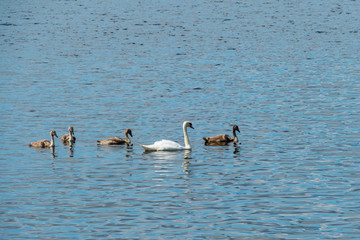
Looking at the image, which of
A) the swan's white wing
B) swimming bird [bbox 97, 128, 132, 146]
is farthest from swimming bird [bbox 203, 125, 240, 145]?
swimming bird [bbox 97, 128, 132, 146]

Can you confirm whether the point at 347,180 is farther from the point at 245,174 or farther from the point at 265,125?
the point at 265,125

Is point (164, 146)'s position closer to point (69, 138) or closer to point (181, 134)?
point (181, 134)

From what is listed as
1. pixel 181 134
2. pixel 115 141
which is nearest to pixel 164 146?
pixel 115 141

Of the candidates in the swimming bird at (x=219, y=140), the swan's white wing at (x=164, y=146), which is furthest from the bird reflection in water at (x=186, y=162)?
the swimming bird at (x=219, y=140)

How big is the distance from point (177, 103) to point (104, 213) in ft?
79.1

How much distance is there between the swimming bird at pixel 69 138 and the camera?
119 feet

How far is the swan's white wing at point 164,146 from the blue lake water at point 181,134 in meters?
0.48

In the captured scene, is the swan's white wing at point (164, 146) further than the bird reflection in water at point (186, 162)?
Yes

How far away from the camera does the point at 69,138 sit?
119ft

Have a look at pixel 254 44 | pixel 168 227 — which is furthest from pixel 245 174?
pixel 254 44

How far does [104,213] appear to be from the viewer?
2402 centimetres

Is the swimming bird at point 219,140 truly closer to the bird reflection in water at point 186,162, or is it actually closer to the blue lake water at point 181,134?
the blue lake water at point 181,134

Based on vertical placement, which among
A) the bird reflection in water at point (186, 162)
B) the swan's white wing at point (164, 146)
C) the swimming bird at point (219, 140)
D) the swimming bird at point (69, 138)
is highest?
the swimming bird at point (69, 138)

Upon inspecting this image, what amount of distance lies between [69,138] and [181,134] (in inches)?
211
